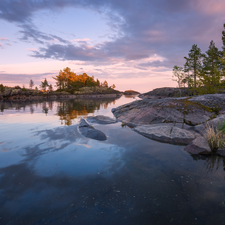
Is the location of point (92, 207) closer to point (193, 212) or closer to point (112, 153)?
point (193, 212)

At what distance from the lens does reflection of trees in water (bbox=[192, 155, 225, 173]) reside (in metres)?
6.21

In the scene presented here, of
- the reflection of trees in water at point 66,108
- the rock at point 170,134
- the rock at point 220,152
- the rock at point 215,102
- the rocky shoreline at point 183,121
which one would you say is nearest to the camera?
the rock at point 220,152

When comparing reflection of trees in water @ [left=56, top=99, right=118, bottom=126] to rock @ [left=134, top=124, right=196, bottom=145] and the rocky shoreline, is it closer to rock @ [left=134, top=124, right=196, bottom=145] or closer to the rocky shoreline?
the rocky shoreline

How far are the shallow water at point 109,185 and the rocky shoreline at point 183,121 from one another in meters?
1.09

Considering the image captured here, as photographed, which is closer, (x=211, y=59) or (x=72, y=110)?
(x=72, y=110)

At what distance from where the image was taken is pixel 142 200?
14.5 feet

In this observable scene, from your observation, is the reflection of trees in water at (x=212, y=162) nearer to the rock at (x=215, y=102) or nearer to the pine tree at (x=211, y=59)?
the rock at (x=215, y=102)

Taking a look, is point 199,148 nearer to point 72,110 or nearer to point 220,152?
point 220,152

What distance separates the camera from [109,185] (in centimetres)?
514

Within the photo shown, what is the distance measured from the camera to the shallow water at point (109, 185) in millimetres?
3861

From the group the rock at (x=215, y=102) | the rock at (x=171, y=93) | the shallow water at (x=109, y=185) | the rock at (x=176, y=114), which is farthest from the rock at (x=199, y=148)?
the rock at (x=171, y=93)

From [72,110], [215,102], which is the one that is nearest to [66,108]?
[72,110]

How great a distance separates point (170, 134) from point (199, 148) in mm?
2281

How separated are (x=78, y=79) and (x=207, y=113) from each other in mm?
132439
